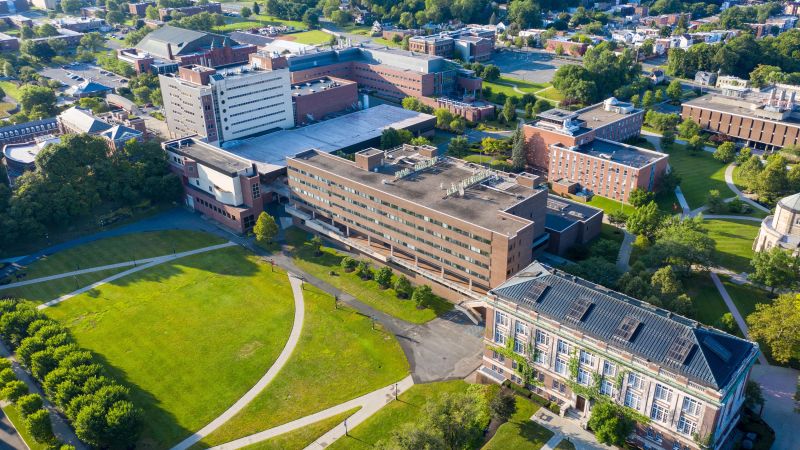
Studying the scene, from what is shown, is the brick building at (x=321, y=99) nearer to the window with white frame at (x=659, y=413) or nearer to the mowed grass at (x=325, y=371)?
the mowed grass at (x=325, y=371)

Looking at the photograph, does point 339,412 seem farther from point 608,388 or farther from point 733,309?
point 733,309

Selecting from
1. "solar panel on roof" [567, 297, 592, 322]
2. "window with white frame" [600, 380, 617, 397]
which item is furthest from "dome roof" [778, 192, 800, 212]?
"window with white frame" [600, 380, 617, 397]

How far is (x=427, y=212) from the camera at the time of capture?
10438 cm

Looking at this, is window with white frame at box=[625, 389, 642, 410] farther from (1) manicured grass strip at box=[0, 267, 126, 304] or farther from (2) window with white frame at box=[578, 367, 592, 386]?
(1) manicured grass strip at box=[0, 267, 126, 304]

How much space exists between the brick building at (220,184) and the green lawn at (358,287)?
1191cm

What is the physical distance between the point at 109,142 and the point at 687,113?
544 ft

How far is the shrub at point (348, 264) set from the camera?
113 meters

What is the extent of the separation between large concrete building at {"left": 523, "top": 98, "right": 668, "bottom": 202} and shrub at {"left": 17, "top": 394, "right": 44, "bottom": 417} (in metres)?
115

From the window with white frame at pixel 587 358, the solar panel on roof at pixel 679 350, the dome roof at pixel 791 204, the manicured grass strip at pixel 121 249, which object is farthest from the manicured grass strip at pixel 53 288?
the dome roof at pixel 791 204

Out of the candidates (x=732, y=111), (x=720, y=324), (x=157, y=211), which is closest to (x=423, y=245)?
(x=720, y=324)

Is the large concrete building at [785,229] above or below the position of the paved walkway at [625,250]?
above

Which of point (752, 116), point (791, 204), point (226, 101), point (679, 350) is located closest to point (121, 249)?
point (226, 101)

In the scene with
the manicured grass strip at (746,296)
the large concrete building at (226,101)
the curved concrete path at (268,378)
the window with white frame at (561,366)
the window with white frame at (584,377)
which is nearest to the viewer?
the window with white frame at (584,377)

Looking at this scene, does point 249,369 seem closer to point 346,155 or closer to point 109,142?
point 346,155
